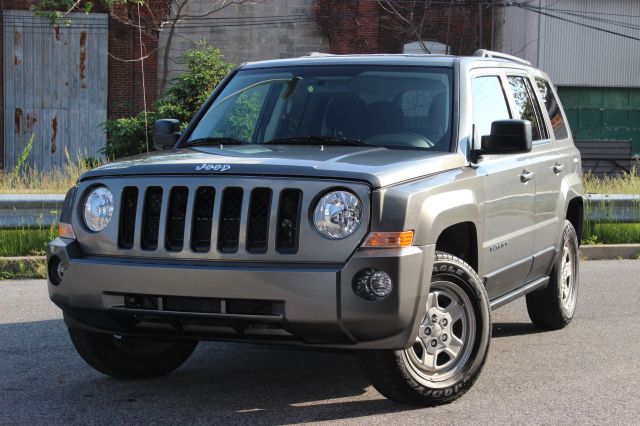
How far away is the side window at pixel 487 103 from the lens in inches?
264

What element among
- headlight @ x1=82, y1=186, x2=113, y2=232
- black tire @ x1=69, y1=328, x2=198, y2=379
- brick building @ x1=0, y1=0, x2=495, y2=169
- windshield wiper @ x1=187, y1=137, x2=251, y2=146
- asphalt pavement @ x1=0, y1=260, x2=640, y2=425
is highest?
brick building @ x1=0, y1=0, x2=495, y2=169

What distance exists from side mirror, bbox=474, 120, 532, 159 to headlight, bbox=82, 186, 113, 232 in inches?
85.7

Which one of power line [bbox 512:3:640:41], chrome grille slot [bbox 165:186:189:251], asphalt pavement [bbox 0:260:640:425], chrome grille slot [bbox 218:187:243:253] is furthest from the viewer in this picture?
power line [bbox 512:3:640:41]

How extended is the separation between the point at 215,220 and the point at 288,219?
14.3 inches

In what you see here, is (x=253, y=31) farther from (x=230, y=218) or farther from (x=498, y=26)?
(x=230, y=218)

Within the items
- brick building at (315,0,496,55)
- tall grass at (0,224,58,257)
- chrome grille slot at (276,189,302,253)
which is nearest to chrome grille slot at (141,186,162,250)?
chrome grille slot at (276,189,302,253)

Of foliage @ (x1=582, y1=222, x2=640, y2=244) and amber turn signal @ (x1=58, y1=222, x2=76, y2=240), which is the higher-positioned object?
amber turn signal @ (x1=58, y1=222, x2=76, y2=240)

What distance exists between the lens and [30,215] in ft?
38.2

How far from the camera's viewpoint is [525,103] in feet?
25.4

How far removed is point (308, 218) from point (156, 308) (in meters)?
0.94

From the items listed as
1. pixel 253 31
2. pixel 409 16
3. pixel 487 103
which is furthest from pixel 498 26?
pixel 487 103

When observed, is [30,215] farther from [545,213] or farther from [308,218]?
[308,218]

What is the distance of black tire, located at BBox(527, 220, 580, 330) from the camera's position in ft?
26.3

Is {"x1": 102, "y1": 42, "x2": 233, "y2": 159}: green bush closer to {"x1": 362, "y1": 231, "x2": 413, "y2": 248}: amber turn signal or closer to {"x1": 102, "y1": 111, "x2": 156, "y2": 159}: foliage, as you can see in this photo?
{"x1": 102, "y1": 111, "x2": 156, "y2": 159}: foliage
